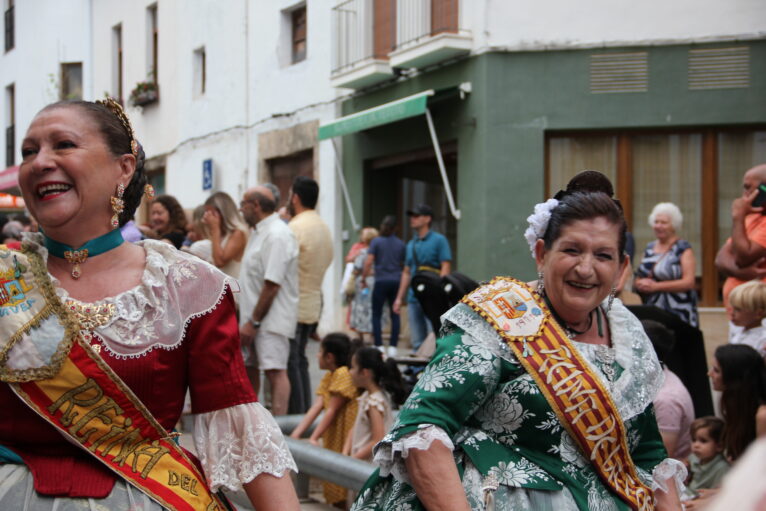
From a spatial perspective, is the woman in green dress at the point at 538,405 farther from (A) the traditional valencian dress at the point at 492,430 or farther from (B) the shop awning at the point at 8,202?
(B) the shop awning at the point at 8,202

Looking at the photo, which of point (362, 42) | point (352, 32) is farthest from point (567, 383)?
point (352, 32)

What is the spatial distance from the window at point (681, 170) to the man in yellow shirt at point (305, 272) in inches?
238

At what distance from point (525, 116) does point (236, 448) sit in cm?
1159

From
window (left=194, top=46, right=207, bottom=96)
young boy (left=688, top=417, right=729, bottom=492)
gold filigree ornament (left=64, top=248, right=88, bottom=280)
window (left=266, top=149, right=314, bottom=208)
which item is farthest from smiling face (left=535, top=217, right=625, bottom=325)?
window (left=194, top=46, right=207, bottom=96)

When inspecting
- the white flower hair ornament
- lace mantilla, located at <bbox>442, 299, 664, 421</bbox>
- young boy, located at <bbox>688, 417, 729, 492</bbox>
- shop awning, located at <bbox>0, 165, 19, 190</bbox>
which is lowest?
young boy, located at <bbox>688, 417, 729, 492</bbox>

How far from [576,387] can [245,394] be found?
0.91 meters

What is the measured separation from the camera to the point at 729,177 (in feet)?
43.0

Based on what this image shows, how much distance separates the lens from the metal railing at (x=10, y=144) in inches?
1243

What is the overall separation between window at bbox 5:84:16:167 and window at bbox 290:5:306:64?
16097 millimetres

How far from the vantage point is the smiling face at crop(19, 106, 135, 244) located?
2.33m

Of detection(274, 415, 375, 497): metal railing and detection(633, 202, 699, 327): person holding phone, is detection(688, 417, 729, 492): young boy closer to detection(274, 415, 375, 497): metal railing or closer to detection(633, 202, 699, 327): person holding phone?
detection(274, 415, 375, 497): metal railing

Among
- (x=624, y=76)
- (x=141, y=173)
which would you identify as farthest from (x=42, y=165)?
(x=624, y=76)

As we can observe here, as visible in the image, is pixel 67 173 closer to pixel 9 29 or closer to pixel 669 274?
pixel 669 274

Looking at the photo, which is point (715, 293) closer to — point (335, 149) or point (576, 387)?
Result: point (335, 149)
